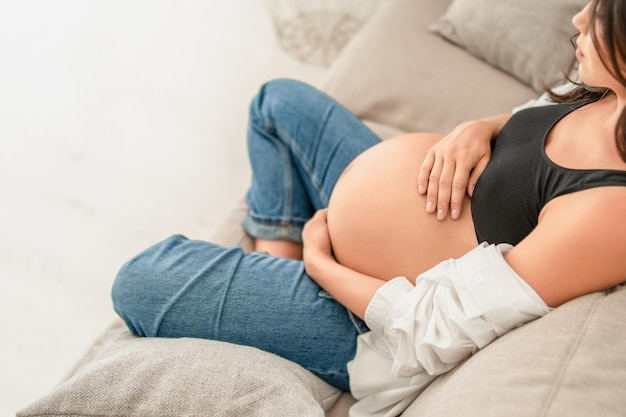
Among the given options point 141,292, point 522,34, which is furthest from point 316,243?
point 522,34

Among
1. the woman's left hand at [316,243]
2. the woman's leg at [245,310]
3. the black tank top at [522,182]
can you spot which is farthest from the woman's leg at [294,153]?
the black tank top at [522,182]

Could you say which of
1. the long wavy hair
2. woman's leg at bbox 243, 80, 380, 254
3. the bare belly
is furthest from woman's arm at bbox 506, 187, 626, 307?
woman's leg at bbox 243, 80, 380, 254

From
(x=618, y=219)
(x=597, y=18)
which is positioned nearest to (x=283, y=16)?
(x=597, y=18)

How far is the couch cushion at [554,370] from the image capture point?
76 cm

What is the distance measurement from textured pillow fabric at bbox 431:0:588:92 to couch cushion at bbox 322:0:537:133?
0.04 m

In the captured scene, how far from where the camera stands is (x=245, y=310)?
1.16m

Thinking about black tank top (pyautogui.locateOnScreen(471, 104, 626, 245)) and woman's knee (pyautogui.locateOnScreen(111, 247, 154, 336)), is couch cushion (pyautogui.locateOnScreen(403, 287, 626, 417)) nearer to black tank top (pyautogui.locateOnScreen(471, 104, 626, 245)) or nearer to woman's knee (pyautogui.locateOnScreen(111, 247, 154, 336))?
black tank top (pyautogui.locateOnScreen(471, 104, 626, 245))

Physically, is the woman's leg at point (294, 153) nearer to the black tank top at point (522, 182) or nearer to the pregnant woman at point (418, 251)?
the pregnant woman at point (418, 251)

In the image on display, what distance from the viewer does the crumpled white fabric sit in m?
0.90

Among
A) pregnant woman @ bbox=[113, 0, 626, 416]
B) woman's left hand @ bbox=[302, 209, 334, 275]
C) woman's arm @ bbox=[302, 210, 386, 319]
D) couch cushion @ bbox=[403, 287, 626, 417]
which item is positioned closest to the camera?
couch cushion @ bbox=[403, 287, 626, 417]

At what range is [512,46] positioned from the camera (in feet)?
5.59

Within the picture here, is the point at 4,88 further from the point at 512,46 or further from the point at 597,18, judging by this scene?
the point at 597,18

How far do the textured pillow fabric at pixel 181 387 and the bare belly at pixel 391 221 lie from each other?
277mm

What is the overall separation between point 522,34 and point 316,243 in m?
0.89
